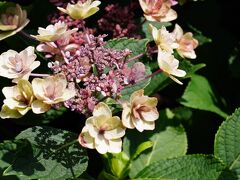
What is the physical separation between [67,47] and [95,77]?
208mm

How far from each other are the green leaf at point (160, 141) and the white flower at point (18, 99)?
2.63ft

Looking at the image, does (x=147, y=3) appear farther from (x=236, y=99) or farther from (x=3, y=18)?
(x=236, y=99)

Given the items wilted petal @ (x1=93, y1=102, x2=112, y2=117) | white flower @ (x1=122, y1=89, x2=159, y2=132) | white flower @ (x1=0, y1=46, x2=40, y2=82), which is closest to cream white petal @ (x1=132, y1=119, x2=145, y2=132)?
white flower @ (x1=122, y1=89, x2=159, y2=132)

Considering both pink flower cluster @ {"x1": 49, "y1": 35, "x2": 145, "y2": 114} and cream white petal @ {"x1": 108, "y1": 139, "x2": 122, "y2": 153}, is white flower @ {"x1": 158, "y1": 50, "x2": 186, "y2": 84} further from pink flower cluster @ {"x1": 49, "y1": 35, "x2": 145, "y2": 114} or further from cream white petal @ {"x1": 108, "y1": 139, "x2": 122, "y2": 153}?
cream white petal @ {"x1": 108, "y1": 139, "x2": 122, "y2": 153}

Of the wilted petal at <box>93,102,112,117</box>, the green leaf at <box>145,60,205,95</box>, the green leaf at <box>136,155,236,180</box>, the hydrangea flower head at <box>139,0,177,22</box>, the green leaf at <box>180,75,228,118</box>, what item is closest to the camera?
the wilted petal at <box>93,102,112,117</box>

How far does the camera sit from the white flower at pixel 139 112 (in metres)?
2.31

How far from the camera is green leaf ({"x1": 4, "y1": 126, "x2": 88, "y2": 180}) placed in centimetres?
238

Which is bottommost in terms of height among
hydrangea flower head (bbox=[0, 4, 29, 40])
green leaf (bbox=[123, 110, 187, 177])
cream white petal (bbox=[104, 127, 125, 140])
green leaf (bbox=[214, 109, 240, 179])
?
green leaf (bbox=[123, 110, 187, 177])

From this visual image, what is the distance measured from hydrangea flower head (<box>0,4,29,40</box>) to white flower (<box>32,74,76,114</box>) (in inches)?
17.3

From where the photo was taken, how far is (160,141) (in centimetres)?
305

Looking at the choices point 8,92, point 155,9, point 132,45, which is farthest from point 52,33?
point 155,9

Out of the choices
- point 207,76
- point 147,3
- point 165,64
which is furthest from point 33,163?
point 207,76

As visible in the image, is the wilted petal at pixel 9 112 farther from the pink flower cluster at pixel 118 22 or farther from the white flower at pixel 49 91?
the pink flower cluster at pixel 118 22

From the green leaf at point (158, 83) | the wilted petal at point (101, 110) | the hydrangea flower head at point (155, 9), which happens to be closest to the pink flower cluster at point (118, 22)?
the hydrangea flower head at point (155, 9)
